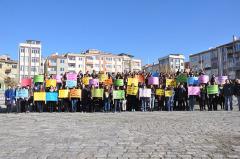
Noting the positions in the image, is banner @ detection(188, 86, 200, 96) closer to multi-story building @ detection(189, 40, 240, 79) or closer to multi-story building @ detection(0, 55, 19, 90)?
multi-story building @ detection(189, 40, 240, 79)

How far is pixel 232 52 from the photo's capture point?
429 feet

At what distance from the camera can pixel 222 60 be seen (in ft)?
455

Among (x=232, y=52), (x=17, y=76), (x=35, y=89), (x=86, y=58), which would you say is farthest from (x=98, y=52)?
(x=35, y=89)

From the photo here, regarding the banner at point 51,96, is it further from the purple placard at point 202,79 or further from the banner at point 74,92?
the purple placard at point 202,79

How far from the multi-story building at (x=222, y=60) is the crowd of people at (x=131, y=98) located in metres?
99.8

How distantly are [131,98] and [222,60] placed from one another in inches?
4696

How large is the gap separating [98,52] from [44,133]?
515ft

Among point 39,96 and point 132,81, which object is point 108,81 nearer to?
point 132,81

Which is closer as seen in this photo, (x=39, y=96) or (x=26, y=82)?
(x=39, y=96)

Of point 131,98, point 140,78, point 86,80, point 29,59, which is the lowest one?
point 131,98

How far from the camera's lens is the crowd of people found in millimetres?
24625

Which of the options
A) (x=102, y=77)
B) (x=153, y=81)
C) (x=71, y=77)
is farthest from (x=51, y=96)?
(x=153, y=81)

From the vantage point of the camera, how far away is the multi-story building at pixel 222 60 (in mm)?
128375

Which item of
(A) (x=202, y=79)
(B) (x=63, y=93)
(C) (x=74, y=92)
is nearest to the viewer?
(C) (x=74, y=92)
